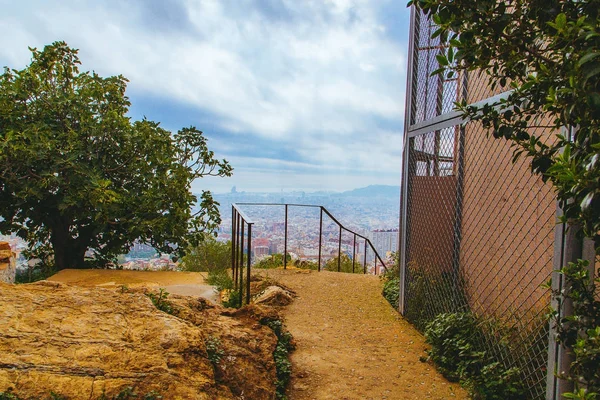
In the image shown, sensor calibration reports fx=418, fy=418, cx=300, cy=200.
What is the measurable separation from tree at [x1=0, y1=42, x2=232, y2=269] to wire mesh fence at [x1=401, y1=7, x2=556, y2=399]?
3.48 meters

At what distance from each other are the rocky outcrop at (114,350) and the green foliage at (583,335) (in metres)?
1.83

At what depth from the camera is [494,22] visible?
163 cm

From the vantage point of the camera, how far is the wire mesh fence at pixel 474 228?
3.11 m

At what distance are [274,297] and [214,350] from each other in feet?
8.62

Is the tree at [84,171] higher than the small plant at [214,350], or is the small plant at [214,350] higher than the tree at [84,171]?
the tree at [84,171]

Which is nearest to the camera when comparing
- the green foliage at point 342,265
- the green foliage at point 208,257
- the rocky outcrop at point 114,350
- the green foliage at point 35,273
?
the rocky outcrop at point 114,350

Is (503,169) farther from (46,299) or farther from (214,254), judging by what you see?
(214,254)

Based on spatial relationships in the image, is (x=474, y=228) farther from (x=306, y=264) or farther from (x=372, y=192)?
(x=372, y=192)

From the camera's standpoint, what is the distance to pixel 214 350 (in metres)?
2.79

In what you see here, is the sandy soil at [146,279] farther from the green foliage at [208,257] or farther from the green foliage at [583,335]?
the green foliage at [583,335]

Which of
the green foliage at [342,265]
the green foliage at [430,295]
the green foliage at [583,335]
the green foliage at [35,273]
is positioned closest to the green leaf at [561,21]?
the green foliage at [583,335]

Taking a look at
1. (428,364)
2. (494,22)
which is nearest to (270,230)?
(428,364)

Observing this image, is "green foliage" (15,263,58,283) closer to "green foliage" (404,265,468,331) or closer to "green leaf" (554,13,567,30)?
"green foliage" (404,265,468,331)

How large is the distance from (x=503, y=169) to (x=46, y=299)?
365cm
